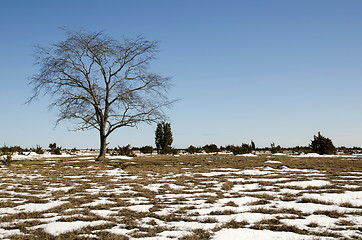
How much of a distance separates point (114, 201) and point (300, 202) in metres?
4.30

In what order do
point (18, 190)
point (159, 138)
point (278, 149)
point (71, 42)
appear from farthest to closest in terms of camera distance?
point (159, 138) < point (278, 149) < point (71, 42) < point (18, 190)

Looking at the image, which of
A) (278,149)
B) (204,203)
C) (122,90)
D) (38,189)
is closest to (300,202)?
(204,203)

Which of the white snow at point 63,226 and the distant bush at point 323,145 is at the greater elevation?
the distant bush at point 323,145

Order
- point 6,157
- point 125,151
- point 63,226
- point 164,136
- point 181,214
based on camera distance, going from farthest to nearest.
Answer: point 164,136, point 125,151, point 6,157, point 181,214, point 63,226

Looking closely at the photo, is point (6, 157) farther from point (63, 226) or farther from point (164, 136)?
point (164, 136)

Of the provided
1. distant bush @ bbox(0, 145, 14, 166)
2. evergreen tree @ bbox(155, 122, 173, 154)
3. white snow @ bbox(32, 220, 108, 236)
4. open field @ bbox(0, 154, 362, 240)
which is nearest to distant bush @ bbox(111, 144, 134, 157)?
distant bush @ bbox(0, 145, 14, 166)

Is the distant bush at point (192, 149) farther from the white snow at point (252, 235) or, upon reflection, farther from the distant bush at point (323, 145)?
the white snow at point (252, 235)

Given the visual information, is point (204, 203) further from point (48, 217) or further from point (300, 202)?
point (48, 217)

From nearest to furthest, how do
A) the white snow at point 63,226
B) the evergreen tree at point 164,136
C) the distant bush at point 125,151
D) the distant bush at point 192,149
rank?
1. the white snow at point 63,226
2. the distant bush at point 125,151
3. the distant bush at point 192,149
4. the evergreen tree at point 164,136

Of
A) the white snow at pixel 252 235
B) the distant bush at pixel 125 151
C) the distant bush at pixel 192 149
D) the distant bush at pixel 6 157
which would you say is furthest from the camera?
the distant bush at pixel 192 149

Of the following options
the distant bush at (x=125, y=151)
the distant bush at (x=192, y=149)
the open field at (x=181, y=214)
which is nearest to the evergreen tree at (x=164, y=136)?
the distant bush at (x=192, y=149)

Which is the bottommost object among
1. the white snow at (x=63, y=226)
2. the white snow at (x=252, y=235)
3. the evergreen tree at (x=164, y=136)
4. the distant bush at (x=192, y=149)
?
the white snow at (x=252, y=235)

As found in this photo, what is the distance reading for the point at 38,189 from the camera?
315 inches

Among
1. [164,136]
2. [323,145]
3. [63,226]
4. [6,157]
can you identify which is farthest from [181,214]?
[164,136]
